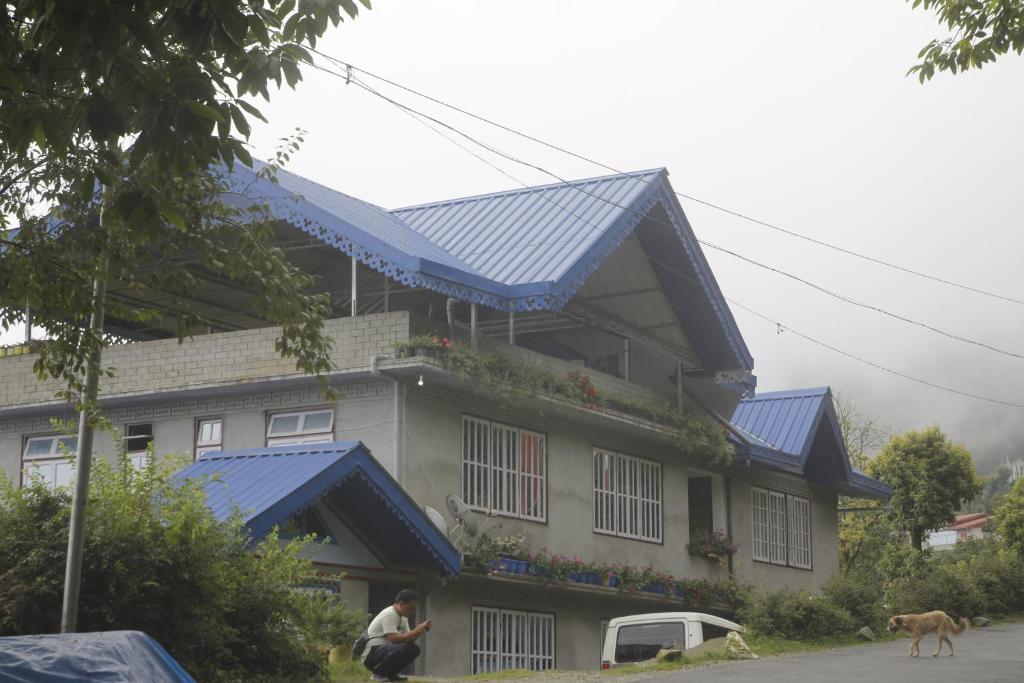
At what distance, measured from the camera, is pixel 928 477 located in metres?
39.8

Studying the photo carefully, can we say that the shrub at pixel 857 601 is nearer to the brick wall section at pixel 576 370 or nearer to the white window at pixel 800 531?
the brick wall section at pixel 576 370

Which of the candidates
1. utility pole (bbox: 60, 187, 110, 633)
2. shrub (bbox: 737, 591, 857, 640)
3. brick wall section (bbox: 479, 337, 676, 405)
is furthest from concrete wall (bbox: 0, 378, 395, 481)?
utility pole (bbox: 60, 187, 110, 633)

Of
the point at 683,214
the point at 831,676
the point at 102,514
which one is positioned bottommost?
the point at 831,676

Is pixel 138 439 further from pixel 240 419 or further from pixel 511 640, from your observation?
pixel 511 640

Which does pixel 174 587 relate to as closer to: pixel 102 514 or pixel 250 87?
pixel 102 514

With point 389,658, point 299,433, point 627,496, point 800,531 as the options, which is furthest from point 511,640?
point 800,531

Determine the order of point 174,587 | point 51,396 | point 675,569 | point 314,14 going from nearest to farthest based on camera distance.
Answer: point 314,14 < point 174,587 < point 51,396 < point 675,569

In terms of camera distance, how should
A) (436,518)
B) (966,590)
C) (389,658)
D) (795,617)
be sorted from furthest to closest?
(966,590) → (795,617) → (436,518) → (389,658)

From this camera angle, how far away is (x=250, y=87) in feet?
30.2

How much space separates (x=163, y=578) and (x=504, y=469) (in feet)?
38.5

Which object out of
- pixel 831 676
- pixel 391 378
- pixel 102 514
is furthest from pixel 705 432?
pixel 102 514

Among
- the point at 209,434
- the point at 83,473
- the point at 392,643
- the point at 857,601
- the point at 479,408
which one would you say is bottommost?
the point at 392,643

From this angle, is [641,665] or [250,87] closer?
[250,87]

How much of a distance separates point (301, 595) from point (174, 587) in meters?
1.78
